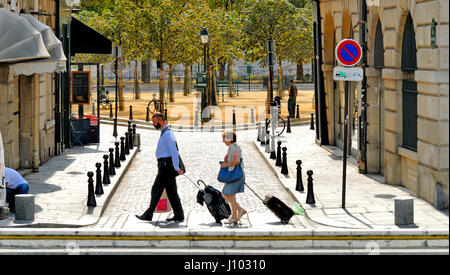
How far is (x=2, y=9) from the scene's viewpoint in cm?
1756

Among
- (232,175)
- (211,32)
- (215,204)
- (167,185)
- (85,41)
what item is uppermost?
(211,32)

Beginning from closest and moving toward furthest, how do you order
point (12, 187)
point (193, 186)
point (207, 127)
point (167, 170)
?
point (167, 170) < point (12, 187) < point (193, 186) < point (207, 127)

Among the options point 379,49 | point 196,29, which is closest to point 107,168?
point 379,49

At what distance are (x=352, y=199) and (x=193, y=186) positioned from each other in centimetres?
421

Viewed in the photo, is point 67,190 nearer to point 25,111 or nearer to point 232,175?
point 25,111

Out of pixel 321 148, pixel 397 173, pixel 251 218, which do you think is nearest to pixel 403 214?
pixel 251 218

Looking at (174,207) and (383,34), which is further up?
(383,34)

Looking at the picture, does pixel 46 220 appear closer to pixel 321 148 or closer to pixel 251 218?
pixel 251 218

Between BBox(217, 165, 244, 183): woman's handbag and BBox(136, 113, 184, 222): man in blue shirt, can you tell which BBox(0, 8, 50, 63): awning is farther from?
BBox(217, 165, 244, 183): woman's handbag

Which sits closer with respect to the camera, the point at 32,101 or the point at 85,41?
the point at 32,101

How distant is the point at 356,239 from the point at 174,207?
10.9 ft

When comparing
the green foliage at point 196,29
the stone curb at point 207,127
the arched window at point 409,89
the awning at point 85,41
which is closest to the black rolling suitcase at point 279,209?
the arched window at point 409,89

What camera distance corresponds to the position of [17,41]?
16.9 m

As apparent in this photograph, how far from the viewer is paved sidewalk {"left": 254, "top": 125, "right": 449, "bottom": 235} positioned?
13891 millimetres
